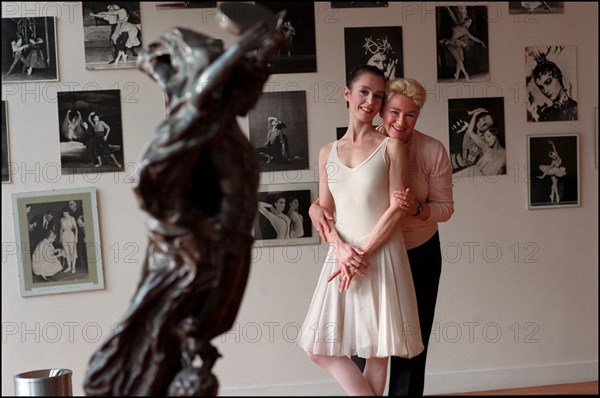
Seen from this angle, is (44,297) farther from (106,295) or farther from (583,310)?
(583,310)

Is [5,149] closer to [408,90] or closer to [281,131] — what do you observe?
[281,131]

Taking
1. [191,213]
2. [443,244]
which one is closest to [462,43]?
[443,244]

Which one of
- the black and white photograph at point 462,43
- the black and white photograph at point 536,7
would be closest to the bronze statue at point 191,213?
the black and white photograph at point 462,43

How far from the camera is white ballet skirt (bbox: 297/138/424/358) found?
3725 millimetres

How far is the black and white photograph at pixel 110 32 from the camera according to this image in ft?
18.4

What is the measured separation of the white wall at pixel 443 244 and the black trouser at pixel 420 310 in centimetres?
159

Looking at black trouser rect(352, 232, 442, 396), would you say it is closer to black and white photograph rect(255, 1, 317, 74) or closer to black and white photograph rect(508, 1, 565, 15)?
black and white photograph rect(255, 1, 317, 74)

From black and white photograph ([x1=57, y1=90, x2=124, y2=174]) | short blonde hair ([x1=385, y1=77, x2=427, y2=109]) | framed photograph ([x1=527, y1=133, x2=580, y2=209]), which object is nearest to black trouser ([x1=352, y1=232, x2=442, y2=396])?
short blonde hair ([x1=385, y1=77, x2=427, y2=109])

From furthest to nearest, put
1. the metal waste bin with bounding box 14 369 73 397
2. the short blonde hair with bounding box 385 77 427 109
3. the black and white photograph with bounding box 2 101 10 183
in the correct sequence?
the black and white photograph with bounding box 2 101 10 183
the short blonde hair with bounding box 385 77 427 109
the metal waste bin with bounding box 14 369 73 397

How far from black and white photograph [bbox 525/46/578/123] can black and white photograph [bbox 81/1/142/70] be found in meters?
2.59

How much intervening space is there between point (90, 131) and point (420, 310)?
2509 mm

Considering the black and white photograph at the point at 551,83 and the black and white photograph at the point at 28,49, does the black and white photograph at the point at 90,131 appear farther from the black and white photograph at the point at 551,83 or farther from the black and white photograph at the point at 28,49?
the black and white photograph at the point at 551,83

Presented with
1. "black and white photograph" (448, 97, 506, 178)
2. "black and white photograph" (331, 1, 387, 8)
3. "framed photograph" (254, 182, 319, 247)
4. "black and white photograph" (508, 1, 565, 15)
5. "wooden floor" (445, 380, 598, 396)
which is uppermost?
"black and white photograph" (331, 1, 387, 8)

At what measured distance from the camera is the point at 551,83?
6.07 m
